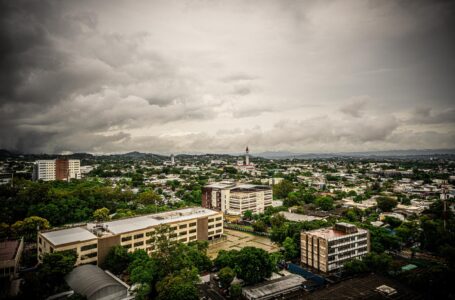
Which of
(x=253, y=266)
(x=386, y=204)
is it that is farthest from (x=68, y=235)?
(x=386, y=204)

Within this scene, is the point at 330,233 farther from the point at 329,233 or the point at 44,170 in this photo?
the point at 44,170

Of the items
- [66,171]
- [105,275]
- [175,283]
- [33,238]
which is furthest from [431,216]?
[66,171]

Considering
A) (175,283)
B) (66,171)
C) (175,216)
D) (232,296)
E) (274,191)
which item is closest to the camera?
(175,283)

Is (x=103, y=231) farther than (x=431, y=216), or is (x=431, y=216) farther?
(x=431, y=216)

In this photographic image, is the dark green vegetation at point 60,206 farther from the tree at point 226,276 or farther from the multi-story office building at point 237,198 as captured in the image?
the tree at point 226,276

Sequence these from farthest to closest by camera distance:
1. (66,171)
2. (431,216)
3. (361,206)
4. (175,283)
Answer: (66,171), (361,206), (431,216), (175,283)

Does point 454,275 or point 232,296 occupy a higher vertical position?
point 454,275

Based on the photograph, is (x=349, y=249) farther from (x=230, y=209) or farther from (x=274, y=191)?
(x=274, y=191)
